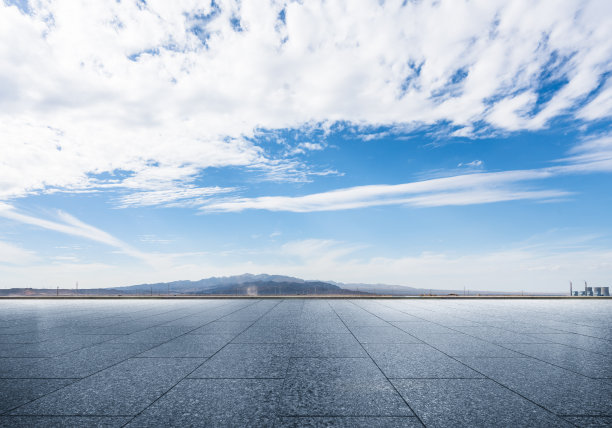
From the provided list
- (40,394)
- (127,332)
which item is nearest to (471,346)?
(40,394)

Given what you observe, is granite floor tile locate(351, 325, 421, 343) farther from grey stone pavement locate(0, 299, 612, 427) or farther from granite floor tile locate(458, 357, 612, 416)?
granite floor tile locate(458, 357, 612, 416)

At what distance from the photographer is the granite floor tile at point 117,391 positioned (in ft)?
16.0

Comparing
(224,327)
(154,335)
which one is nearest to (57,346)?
(154,335)

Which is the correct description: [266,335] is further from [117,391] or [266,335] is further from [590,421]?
[590,421]

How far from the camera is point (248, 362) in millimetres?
7332

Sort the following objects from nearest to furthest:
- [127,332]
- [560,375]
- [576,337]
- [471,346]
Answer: [560,375] → [471,346] → [576,337] → [127,332]

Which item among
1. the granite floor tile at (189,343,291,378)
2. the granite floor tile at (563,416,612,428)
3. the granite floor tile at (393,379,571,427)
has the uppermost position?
the granite floor tile at (393,379,571,427)

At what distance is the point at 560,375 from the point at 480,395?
225 centimetres

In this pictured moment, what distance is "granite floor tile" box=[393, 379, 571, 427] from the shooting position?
4.48m

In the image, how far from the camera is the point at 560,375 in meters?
6.50

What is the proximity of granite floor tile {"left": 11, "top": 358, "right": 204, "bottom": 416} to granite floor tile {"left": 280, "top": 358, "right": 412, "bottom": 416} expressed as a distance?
79.1 inches

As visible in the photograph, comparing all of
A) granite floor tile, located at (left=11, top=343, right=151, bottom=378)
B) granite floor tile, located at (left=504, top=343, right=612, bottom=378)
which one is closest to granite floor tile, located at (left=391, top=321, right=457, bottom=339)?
granite floor tile, located at (left=504, top=343, right=612, bottom=378)

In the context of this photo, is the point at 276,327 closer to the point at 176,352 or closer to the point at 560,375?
the point at 176,352

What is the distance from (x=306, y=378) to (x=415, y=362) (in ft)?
8.11
